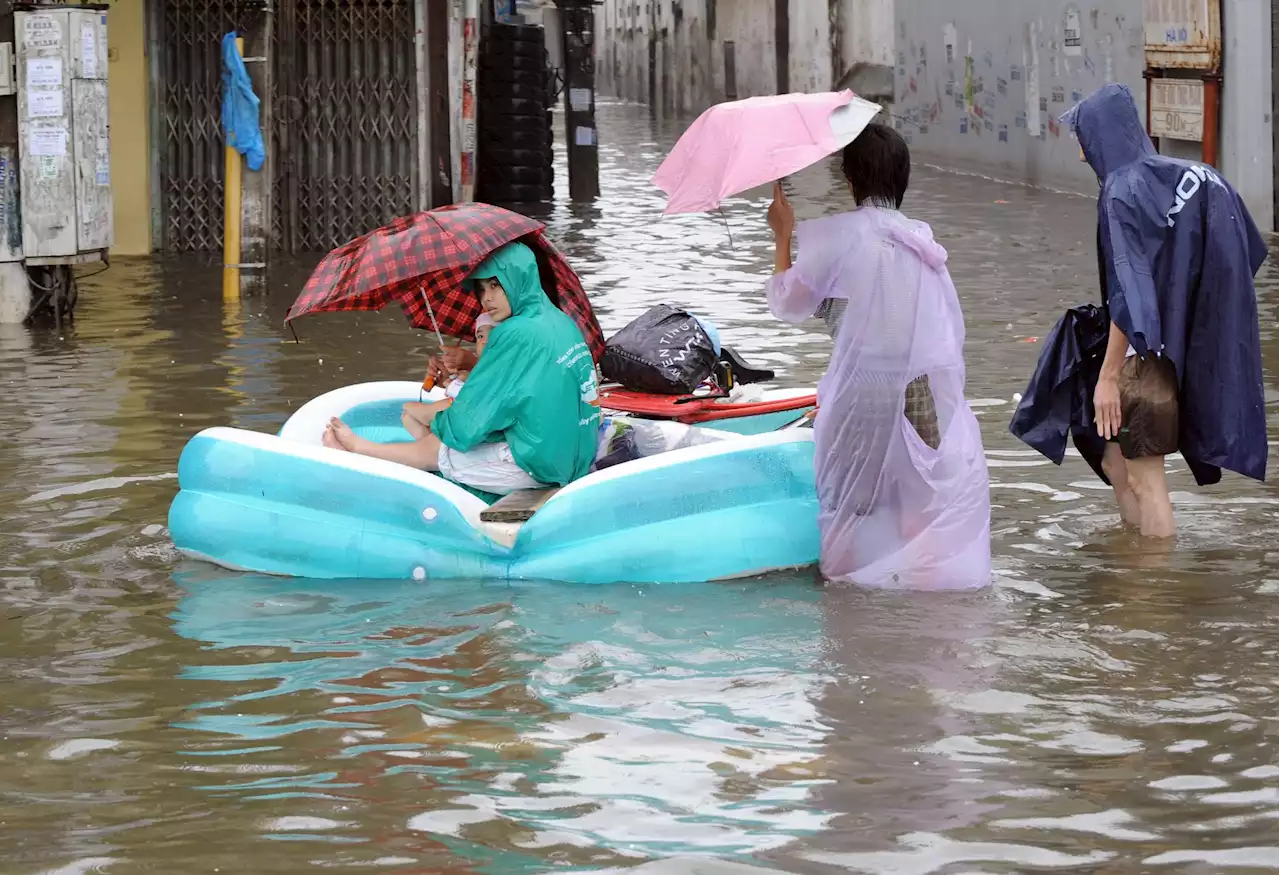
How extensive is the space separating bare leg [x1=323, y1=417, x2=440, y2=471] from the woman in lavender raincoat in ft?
4.63

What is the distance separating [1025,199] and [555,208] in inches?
177

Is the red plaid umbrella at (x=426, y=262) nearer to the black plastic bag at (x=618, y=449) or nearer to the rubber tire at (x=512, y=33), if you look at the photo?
the black plastic bag at (x=618, y=449)

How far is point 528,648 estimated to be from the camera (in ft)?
19.1

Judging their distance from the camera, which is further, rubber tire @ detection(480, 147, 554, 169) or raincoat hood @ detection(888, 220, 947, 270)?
rubber tire @ detection(480, 147, 554, 169)

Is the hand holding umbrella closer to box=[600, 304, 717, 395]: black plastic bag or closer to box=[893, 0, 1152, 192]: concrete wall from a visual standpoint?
box=[600, 304, 717, 395]: black plastic bag

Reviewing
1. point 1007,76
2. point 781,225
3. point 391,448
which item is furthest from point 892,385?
point 1007,76

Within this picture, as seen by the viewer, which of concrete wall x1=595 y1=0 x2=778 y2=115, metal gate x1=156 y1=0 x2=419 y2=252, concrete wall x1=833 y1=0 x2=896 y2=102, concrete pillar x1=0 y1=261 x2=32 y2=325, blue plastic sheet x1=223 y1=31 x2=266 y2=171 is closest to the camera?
concrete pillar x1=0 y1=261 x2=32 y2=325

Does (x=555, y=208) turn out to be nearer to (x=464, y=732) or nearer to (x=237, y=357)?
(x=237, y=357)

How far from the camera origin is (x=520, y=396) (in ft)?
21.6

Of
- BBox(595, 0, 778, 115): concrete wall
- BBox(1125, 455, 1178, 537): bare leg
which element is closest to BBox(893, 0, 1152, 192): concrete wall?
BBox(595, 0, 778, 115): concrete wall

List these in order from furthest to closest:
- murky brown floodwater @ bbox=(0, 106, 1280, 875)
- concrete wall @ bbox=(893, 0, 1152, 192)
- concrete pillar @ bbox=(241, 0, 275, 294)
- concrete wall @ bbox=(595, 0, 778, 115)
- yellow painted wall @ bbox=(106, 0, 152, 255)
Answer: concrete wall @ bbox=(595, 0, 778, 115)
concrete wall @ bbox=(893, 0, 1152, 192)
yellow painted wall @ bbox=(106, 0, 152, 255)
concrete pillar @ bbox=(241, 0, 275, 294)
murky brown floodwater @ bbox=(0, 106, 1280, 875)

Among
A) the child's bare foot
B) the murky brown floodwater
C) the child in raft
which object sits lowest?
the murky brown floodwater

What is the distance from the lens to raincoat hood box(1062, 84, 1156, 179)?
637 centimetres

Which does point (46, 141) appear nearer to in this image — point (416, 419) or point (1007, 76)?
point (416, 419)
